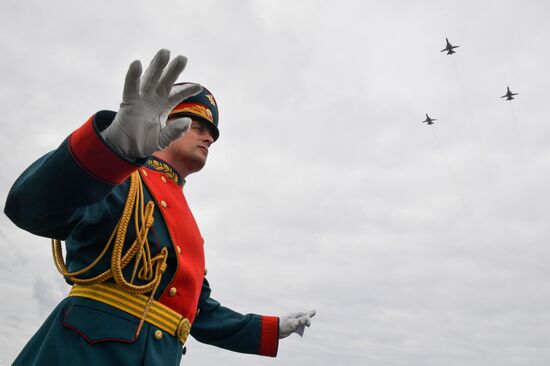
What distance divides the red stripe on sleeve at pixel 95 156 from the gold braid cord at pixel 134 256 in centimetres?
85

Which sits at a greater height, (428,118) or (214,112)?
Result: (428,118)

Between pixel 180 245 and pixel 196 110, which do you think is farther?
pixel 196 110

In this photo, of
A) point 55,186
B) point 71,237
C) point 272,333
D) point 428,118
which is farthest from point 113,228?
point 428,118

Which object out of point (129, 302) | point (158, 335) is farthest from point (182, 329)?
point (129, 302)

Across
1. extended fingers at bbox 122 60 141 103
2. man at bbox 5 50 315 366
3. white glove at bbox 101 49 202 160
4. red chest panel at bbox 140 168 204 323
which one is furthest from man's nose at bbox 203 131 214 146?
extended fingers at bbox 122 60 141 103

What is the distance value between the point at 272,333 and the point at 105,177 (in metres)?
3.10

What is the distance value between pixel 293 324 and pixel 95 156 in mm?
3276

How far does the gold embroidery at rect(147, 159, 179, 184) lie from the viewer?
4732 millimetres

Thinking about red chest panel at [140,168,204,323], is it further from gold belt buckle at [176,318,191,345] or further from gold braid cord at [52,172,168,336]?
gold braid cord at [52,172,168,336]

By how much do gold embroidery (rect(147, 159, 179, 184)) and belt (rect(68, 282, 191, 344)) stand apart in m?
1.28

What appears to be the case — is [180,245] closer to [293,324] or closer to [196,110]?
[196,110]

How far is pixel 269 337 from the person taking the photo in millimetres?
5434

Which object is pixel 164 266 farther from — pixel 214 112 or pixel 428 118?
pixel 428 118

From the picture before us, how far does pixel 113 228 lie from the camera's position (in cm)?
373
